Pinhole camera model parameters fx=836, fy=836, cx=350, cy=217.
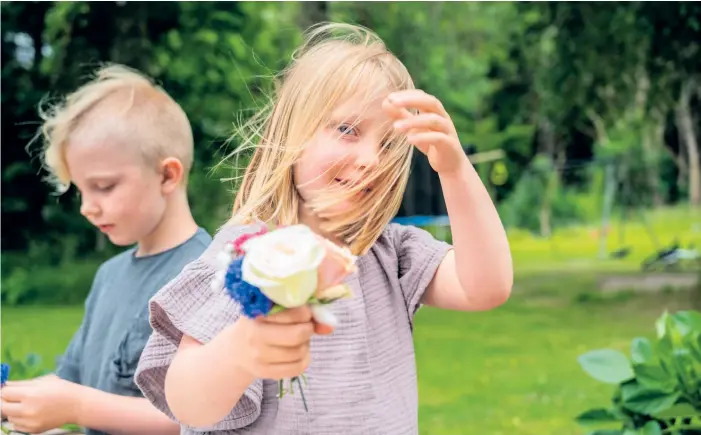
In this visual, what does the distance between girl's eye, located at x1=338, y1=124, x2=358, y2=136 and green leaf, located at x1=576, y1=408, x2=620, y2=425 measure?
5.77 ft

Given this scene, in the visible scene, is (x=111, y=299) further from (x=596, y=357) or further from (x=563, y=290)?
(x=563, y=290)

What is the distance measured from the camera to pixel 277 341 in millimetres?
1202

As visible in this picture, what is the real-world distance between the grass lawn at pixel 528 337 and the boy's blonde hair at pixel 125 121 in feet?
10.7

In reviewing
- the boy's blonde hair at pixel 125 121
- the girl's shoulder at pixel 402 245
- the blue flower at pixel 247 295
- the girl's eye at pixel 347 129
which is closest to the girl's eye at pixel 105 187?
the boy's blonde hair at pixel 125 121

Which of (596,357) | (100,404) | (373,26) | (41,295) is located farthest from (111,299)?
(373,26)

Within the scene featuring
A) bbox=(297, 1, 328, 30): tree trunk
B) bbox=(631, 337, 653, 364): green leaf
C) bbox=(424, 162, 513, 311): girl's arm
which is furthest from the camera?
bbox=(297, 1, 328, 30): tree trunk

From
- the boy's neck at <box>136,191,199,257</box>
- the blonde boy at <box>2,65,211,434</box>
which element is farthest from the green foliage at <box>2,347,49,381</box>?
the boy's neck at <box>136,191,199,257</box>

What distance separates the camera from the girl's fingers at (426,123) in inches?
54.2

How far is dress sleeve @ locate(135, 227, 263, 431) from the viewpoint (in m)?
1.50

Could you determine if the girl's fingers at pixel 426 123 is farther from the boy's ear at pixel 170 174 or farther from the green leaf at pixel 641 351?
the green leaf at pixel 641 351

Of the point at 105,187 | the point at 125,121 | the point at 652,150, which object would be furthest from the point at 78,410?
the point at 652,150

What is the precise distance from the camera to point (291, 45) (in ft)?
36.6

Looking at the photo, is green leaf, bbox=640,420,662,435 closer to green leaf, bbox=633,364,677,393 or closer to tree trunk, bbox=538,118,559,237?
green leaf, bbox=633,364,677,393

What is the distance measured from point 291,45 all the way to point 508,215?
405cm
